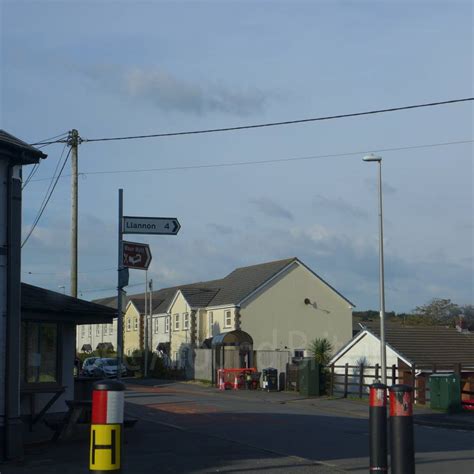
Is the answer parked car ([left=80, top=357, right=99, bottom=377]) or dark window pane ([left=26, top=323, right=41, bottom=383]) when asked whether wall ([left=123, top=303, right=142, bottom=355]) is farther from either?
dark window pane ([left=26, top=323, right=41, bottom=383])

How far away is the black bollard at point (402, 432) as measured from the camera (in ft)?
25.0

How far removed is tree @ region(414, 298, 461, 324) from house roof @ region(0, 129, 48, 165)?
82.4m

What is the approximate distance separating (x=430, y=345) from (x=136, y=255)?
2871cm

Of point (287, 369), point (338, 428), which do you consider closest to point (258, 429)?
point (338, 428)

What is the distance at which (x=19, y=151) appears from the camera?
43.2 ft

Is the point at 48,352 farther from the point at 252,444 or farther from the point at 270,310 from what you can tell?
the point at 270,310

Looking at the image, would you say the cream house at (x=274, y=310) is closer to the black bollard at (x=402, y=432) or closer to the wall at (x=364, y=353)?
the wall at (x=364, y=353)

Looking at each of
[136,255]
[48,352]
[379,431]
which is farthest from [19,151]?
[379,431]

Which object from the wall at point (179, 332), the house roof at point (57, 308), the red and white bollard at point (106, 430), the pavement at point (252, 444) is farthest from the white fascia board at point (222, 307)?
the red and white bollard at point (106, 430)

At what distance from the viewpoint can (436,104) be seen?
59.1 ft

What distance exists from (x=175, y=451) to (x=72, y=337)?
14.4 feet

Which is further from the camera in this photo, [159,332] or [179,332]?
[159,332]

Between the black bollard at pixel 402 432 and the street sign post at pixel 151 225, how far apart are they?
17.5ft

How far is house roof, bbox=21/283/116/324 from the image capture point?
50.6 feet
